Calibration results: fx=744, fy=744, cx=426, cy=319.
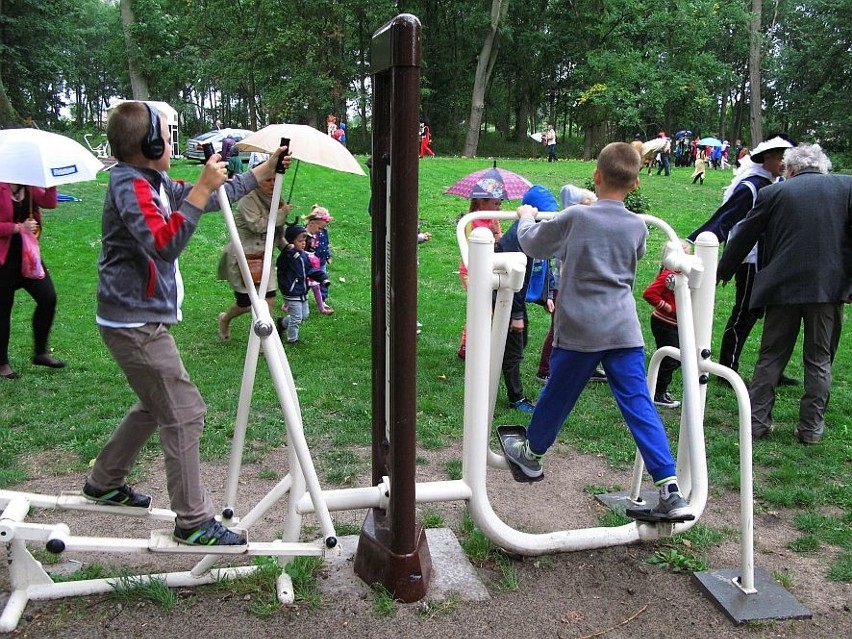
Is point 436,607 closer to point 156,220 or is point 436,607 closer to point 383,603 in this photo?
point 383,603

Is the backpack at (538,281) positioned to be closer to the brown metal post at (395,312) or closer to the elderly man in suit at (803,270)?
the elderly man in suit at (803,270)

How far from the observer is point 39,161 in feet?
16.4

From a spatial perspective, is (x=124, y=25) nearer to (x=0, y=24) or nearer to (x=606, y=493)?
(x=0, y=24)

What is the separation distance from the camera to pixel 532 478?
3.37m

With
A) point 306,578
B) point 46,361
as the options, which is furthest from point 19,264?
point 306,578

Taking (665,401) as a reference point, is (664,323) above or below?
above

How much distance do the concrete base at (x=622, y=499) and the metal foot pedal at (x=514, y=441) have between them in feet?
2.01

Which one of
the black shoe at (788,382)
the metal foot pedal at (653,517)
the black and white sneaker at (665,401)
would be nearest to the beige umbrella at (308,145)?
the metal foot pedal at (653,517)

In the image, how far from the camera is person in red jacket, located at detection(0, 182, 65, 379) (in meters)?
5.43

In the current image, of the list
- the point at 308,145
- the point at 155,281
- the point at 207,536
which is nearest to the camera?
the point at 155,281

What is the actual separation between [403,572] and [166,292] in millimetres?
1376

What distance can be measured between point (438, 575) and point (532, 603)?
398mm

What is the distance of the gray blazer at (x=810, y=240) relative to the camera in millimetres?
4707

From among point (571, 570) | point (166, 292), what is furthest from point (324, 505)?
point (571, 570)
